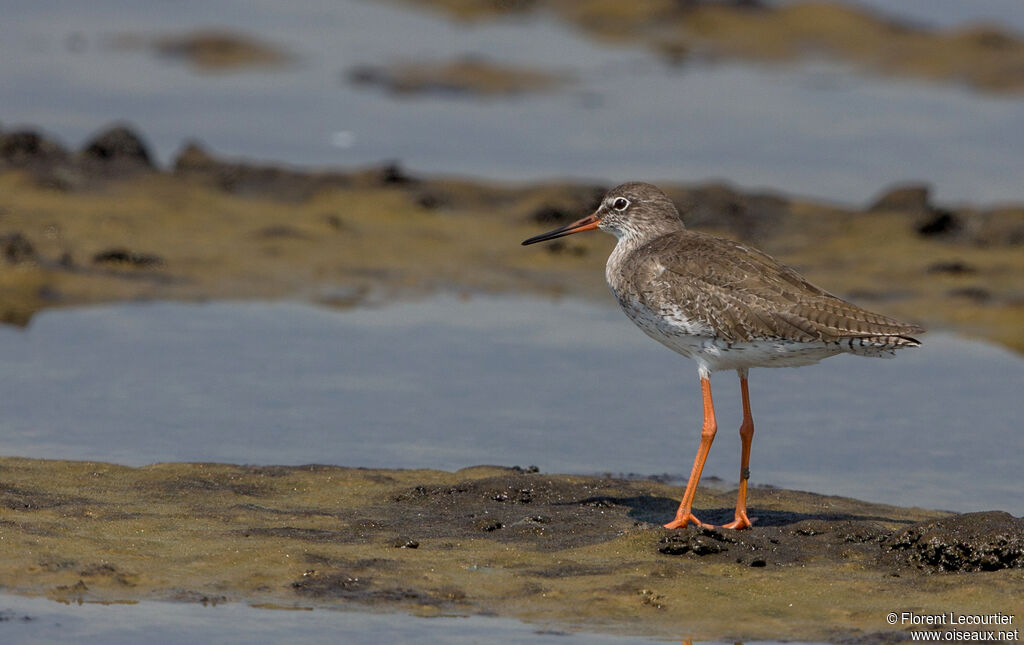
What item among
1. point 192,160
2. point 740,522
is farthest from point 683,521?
point 192,160

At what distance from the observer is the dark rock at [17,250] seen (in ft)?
51.5

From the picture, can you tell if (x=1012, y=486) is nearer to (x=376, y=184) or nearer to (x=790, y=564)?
(x=790, y=564)

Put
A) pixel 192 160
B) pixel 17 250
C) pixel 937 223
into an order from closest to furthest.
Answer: pixel 17 250 < pixel 937 223 < pixel 192 160

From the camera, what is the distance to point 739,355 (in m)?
9.91

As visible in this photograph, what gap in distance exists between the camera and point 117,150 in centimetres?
1939

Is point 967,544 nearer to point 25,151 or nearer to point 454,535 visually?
point 454,535

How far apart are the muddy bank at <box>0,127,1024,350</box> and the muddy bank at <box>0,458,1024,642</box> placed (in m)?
5.69

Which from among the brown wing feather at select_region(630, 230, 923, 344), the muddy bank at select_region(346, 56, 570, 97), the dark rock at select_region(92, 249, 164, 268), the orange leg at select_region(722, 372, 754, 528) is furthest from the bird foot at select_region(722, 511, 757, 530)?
the muddy bank at select_region(346, 56, 570, 97)

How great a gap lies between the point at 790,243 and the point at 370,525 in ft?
34.2

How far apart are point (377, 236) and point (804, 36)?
51.1 feet

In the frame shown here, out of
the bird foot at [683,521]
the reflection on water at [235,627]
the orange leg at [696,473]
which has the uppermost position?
the orange leg at [696,473]

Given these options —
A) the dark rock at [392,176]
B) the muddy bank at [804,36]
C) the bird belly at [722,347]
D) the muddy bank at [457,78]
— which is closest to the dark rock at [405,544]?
the bird belly at [722,347]

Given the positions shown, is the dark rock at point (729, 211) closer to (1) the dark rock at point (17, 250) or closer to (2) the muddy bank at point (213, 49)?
(1) the dark rock at point (17, 250)

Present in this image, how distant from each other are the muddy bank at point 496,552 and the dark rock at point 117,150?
9.43 metres
